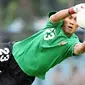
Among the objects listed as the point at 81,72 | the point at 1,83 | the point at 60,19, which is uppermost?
the point at 60,19

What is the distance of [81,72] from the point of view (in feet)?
25.8

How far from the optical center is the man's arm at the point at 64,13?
5.30m

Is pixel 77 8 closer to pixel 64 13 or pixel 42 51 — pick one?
pixel 64 13

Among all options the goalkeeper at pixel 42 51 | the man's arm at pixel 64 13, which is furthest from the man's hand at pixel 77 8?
the goalkeeper at pixel 42 51

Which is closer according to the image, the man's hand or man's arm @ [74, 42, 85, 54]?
the man's hand

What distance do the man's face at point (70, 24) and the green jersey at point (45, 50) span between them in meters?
0.04

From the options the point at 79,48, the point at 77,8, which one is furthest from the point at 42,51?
the point at 77,8

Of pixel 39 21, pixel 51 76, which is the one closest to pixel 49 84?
pixel 51 76

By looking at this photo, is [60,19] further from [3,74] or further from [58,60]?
[3,74]

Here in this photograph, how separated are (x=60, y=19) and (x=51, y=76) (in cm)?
243

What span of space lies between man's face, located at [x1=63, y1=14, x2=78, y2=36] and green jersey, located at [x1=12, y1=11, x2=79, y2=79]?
45 mm

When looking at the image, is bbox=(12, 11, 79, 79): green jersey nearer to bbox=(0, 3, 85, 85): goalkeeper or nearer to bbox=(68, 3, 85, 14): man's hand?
bbox=(0, 3, 85, 85): goalkeeper

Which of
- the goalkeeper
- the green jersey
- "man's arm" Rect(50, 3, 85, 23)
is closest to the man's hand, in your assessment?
"man's arm" Rect(50, 3, 85, 23)

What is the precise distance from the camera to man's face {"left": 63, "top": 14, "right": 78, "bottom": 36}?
18.0 ft
